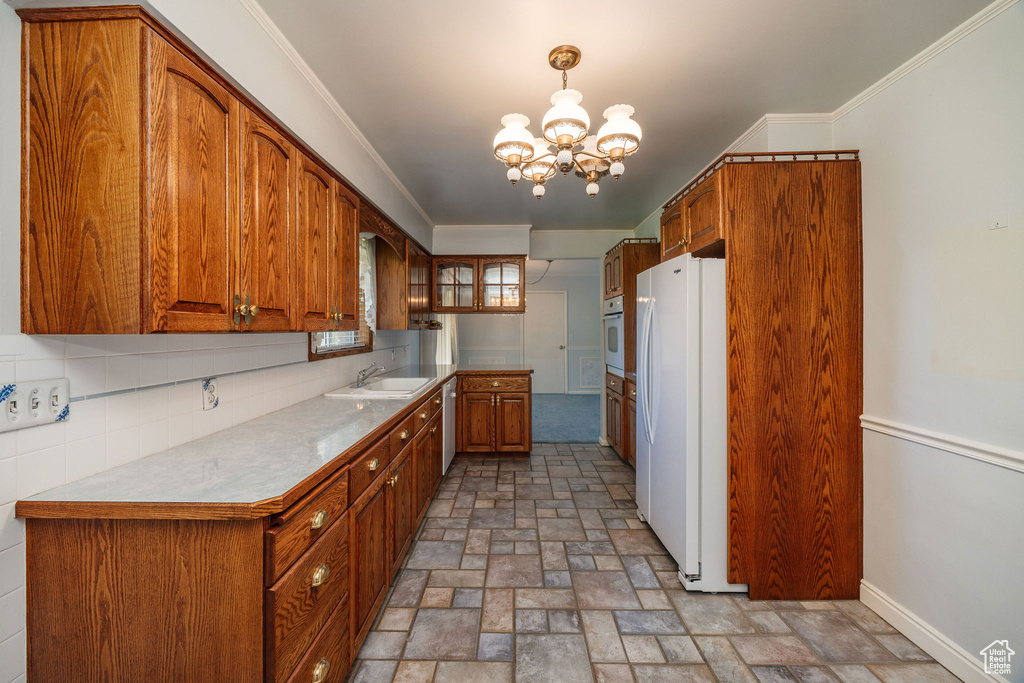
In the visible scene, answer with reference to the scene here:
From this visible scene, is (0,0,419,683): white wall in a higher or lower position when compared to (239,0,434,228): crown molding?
lower

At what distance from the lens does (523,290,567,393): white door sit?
27.9ft

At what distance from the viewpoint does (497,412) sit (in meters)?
4.25

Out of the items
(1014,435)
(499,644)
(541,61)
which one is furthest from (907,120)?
(499,644)

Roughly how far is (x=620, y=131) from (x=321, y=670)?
2091mm

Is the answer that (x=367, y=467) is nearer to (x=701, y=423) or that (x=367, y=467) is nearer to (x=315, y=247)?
(x=315, y=247)

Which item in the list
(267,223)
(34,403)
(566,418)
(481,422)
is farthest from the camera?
(566,418)

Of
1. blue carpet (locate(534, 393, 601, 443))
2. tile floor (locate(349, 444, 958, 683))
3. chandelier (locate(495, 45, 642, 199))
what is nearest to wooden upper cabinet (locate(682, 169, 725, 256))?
chandelier (locate(495, 45, 642, 199))

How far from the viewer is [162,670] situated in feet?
3.28

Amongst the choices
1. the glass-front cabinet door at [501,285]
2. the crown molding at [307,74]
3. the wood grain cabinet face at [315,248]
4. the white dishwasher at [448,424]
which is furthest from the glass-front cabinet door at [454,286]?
the wood grain cabinet face at [315,248]

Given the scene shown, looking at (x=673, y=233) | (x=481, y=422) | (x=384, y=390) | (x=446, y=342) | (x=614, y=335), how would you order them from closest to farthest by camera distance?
(x=673, y=233), (x=384, y=390), (x=614, y=335), (x=481, y=422), (x=446, y=342)

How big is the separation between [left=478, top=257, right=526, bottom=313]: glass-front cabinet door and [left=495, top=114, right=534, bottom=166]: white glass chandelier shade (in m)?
2.90

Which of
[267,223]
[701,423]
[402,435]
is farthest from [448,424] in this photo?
[267,223]

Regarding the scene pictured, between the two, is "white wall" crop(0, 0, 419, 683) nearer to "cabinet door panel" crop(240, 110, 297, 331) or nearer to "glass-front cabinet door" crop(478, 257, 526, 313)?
"cabinet door panel" crop(240, 110, 297, 331)

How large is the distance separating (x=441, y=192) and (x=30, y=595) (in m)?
3.22
